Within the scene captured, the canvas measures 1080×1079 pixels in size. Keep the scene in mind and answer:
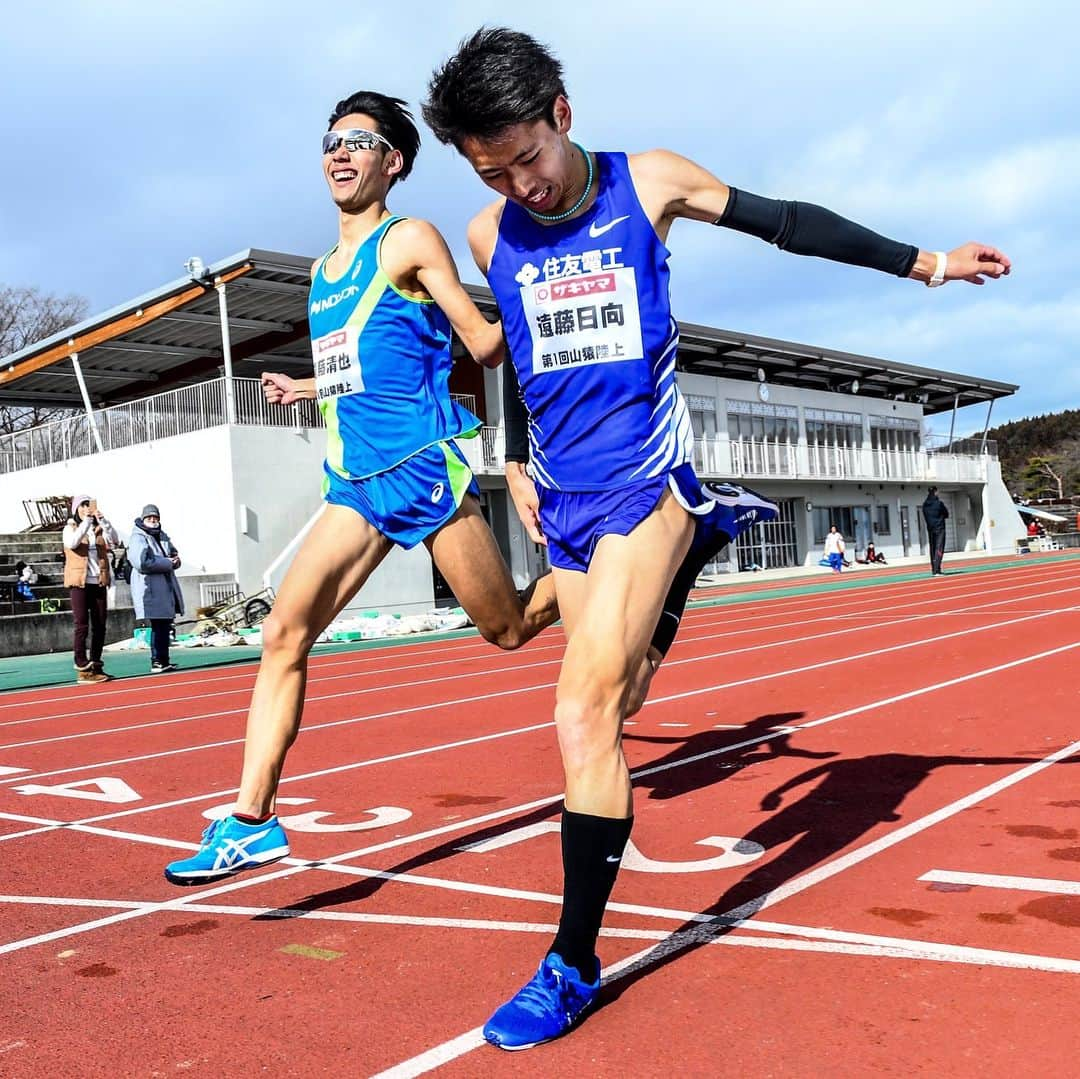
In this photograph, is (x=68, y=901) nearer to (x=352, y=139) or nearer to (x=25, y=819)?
(x=25, y=819)

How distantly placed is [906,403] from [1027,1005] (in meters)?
53.5

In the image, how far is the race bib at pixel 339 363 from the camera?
13.2 ft

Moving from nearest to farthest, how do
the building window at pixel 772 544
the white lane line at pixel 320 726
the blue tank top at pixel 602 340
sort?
1. the blue tank top at pixel 602 340
2. the white lane line at pixel 320 726
3. the building window at pixel 772 544

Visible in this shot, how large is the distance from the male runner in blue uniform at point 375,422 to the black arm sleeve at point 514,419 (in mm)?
434

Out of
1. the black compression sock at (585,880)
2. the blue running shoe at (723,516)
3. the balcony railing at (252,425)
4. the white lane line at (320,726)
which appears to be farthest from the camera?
the balcony railing at (252,425)

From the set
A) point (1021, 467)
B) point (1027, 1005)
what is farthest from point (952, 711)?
point (1021, 467)

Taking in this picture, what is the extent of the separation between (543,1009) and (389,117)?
300cm

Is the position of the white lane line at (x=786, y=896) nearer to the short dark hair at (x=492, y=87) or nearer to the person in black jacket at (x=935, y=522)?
the short dark hair at (x=492, y=87)

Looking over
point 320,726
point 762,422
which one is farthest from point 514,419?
point 762,422

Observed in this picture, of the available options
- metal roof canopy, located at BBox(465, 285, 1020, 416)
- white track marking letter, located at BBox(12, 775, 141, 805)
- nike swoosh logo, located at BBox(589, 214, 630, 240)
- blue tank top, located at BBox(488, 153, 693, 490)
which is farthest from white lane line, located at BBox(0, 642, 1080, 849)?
metal roof canopy, located at BBox(465, 285, 1020, 416)

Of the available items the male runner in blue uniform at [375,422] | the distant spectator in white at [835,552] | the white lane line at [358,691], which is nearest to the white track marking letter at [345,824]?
the male runner in blue uniform at [375,422]

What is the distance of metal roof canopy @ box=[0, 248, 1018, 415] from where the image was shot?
25844mm

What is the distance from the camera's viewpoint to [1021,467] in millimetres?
95062

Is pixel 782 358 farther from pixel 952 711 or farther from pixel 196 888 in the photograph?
pixel 196 888
